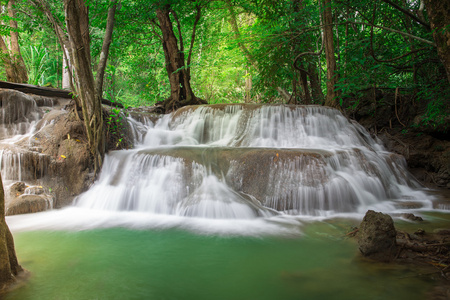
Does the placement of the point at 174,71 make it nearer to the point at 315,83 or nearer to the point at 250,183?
the point at 315,83

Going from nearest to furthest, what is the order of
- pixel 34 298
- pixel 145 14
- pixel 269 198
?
pixel 34 298 < pixel 269 198 < pixel 145 14

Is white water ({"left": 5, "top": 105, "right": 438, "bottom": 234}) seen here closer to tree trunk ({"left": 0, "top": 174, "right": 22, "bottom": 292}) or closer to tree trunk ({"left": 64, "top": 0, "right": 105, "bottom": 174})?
tree trunk ({"left": 64, "top": 0, "right": 105, "bottom": 174})

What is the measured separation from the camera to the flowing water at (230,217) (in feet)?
8.29

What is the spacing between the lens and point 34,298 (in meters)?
2.26

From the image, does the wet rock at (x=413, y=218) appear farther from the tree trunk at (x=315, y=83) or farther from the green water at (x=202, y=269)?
the tree trunk at (x=315, y=83)

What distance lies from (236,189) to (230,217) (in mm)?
812

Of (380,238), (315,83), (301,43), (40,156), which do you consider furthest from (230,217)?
(315,83)

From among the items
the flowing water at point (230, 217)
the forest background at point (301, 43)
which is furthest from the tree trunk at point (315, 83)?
the flowing water at point (230, 217)

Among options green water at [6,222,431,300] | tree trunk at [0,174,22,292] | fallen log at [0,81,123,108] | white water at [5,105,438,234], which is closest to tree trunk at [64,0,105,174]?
white water at [5,105,438,234]

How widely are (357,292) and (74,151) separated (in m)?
6.05

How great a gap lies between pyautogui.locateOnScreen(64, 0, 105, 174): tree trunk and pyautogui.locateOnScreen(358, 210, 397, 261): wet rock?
18.0 ft

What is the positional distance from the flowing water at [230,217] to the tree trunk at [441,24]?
6.79ft

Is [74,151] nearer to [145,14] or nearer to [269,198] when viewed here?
[269,198]

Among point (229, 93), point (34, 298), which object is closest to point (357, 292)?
point (34, 298)
